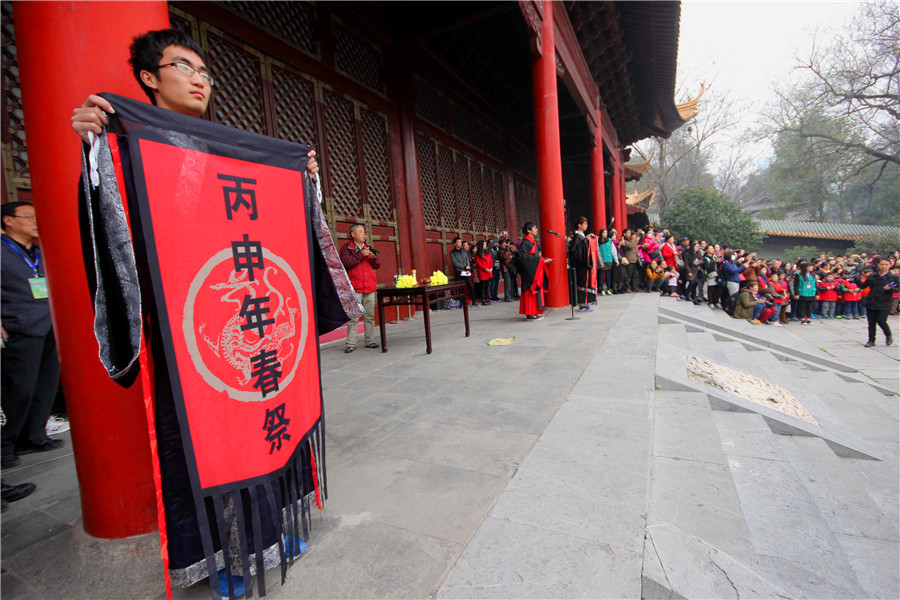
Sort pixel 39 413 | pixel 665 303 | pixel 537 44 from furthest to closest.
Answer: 1. pixel 665 303
2. pixel 537 44
3. pixel 39 413

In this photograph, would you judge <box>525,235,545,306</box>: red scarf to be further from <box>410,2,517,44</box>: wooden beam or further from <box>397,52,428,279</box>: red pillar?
<box>410,2,517,44</box>: wooden beam

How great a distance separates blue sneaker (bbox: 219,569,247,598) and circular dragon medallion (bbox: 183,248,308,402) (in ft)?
1.69

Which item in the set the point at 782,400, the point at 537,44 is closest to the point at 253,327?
the point at 782,400

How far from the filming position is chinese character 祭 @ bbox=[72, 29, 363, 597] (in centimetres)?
104

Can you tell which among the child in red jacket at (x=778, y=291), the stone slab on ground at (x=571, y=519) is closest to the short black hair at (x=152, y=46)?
the stone slab on ground at (x=571, y=519)

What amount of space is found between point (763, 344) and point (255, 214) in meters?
7.53

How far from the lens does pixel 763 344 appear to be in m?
6.48

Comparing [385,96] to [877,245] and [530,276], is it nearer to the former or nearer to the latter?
[530,276]

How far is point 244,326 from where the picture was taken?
1180mm

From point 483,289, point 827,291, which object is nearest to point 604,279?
point 483,289

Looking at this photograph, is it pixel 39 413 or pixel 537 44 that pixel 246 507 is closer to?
pixel 39 413

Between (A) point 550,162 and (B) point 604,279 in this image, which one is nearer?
(A) point 550,162

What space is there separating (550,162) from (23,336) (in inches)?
240

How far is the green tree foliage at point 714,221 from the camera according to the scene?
64.3 feet
